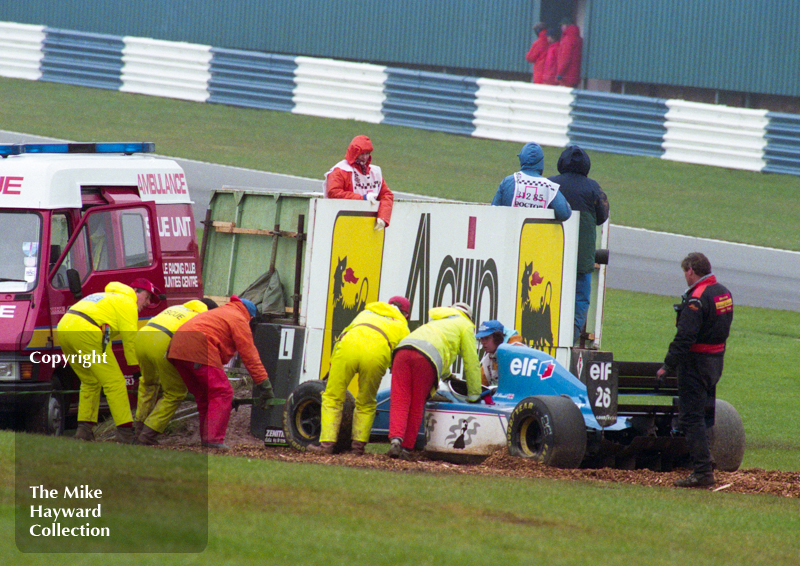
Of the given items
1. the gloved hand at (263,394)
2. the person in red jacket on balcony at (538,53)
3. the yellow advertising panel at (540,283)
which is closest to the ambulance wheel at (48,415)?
the gloved hand at (263,394)

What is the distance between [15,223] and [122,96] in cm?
1738

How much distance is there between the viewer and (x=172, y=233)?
40.8ft

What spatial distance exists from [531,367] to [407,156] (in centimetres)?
1505

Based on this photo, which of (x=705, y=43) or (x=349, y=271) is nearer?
(x=349, y=271)

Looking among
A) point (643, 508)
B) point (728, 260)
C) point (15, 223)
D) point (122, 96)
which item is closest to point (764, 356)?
point (728, 260)

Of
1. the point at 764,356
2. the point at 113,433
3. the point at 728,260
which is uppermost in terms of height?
the point at 728,260

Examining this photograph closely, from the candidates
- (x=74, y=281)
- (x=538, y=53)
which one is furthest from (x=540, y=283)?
(x=538, y=53)

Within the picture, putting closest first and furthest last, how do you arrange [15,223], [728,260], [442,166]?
[15,223] → [728,260] → [442,166]

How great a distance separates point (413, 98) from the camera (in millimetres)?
25781

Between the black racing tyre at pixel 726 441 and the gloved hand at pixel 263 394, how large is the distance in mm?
4087

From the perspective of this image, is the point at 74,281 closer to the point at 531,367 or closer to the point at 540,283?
the point at 531,367

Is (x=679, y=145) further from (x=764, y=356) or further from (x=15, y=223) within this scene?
(x=15, y=223)

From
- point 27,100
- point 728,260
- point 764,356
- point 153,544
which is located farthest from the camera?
point 27,100

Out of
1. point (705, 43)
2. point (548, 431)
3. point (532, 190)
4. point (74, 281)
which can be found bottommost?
point (548, 431)
